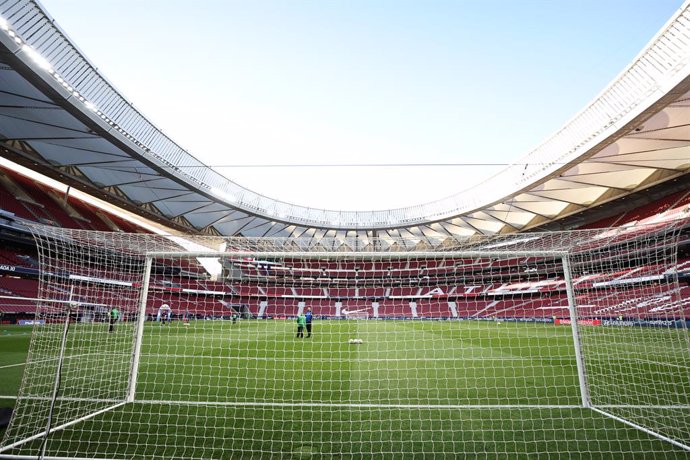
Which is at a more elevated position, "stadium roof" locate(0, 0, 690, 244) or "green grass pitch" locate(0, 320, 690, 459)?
"stadium roof" locate(0, 0, 690, 244)

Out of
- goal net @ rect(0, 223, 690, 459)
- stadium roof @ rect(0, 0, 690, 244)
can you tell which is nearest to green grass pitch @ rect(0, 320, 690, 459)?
goal net @ rect(0, 223, 690, 459)

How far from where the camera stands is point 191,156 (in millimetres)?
22156

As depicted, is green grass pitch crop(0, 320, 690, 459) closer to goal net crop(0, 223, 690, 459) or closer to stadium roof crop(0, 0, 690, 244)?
goal net crop(0, 223, 690, 459)

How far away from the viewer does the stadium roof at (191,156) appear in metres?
10.5

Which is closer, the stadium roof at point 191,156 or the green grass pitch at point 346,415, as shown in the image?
the green grass pitch at point 346,415

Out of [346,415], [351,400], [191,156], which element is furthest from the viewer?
[191,156]

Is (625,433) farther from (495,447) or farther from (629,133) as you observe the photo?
(629,133)

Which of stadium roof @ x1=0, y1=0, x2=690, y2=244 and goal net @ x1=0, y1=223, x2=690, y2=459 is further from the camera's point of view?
stadium roof @ x1=0, y1=0, x2=690, y2=244

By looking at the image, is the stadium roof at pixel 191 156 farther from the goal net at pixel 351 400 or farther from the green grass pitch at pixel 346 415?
the green grass pitch at pixel 346 415

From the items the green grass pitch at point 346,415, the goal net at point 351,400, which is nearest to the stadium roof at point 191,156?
the goal net at point 351,400

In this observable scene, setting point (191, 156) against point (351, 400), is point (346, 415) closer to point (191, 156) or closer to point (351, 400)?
point (351, 400)

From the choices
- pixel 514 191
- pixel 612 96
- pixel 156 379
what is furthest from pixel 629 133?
pixel 156 379

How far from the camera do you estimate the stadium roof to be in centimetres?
1050

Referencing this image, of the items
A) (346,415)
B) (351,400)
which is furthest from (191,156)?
(346,415)
